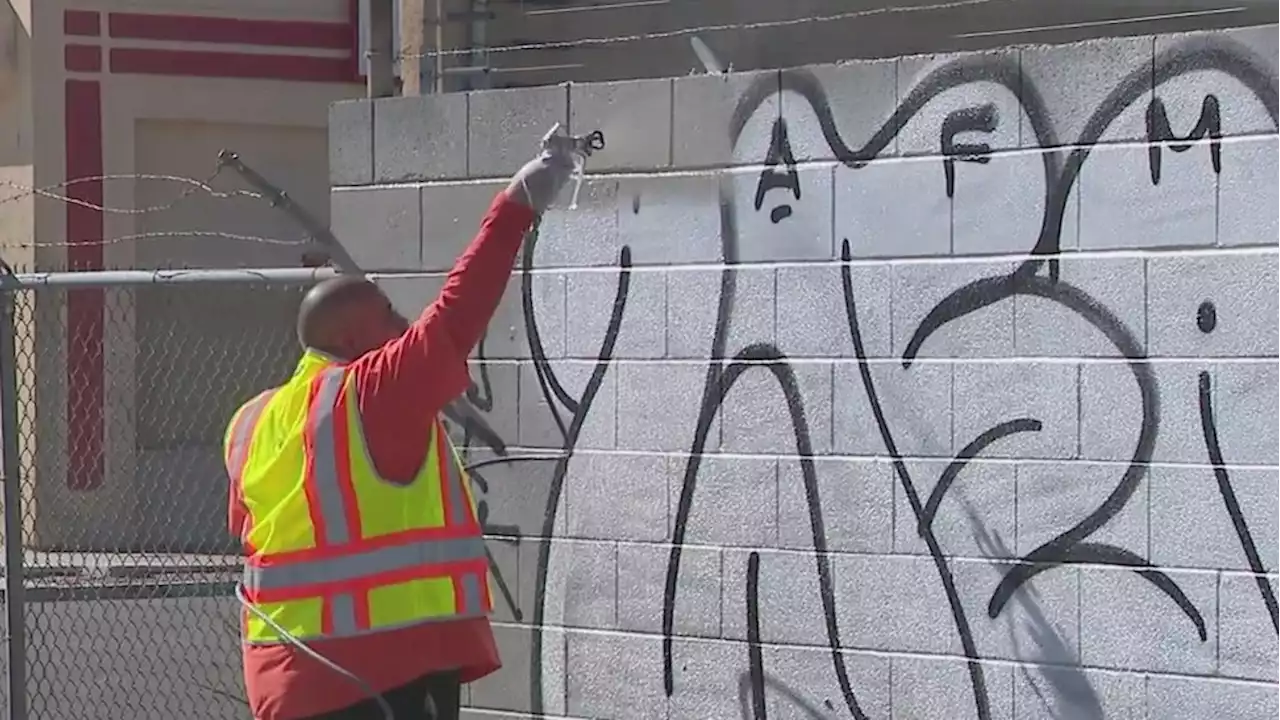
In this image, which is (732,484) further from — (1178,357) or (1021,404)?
(1178,357)

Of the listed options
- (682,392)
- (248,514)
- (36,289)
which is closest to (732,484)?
(682,392)

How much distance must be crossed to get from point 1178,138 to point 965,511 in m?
0.95

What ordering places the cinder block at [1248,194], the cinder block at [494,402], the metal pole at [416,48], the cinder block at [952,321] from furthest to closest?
the metal pole at [416,48] < the cinder block at [494,402] < the cinder block at [952,321] < the cinder block at [1248,194]

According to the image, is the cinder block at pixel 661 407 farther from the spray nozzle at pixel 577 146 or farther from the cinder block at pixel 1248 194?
the cinder block at pixel 1248 194

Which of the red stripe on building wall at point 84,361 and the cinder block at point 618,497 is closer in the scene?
the cinder block at point 618,497

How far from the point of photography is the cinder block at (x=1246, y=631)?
15.4 ft

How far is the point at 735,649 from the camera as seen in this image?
5613 mm

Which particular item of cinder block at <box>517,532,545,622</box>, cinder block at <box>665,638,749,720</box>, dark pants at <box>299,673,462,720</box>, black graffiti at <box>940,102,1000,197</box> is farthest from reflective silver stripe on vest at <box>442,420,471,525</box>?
black graffiti at <box>940,102,1000,197</box>

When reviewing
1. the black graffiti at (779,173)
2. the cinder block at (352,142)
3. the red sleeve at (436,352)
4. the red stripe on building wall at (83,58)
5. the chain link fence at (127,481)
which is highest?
the red stripe on building wall at (83,58)

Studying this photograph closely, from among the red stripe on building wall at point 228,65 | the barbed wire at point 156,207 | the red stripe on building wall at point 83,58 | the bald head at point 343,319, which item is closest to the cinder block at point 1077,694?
the bald head at point 343,319

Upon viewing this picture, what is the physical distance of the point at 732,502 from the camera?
5.61 m

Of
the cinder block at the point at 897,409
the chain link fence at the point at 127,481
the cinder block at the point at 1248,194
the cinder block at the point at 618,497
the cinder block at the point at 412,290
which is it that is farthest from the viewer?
the chain link fence at the point at 127,481

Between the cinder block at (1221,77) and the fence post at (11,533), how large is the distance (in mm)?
3617

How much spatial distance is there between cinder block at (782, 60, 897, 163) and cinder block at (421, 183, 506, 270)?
3.16 ft
